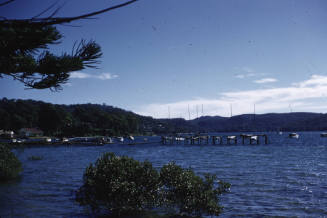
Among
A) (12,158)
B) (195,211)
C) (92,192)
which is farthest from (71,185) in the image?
(195,211)

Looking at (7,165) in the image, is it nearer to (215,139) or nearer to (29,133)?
(215,139)

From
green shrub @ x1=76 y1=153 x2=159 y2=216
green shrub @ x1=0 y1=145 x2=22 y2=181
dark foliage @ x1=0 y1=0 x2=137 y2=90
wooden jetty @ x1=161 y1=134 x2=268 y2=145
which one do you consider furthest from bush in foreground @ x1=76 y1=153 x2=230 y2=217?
wooden jetty @ x1=161 y1=134 x2=268 y2=145

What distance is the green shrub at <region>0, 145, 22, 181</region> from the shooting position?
24.1 m

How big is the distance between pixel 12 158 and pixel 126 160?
17.1 meters

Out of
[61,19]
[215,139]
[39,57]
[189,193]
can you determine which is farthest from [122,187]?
[215,139]

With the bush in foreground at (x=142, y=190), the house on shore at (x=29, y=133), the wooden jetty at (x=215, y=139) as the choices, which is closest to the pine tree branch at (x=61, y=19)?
the bush in foreground at (x=142, y=190)

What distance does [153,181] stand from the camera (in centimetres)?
1365

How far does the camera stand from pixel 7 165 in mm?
24391

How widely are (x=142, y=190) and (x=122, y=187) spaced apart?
1.27 meters

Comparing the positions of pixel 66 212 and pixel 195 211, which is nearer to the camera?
pixel 195 211

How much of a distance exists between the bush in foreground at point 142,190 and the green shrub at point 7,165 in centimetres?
1424

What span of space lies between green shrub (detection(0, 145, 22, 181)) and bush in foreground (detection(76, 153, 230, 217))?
14235 mm

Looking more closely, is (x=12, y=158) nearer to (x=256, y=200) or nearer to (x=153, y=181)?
(x=153, y=181)

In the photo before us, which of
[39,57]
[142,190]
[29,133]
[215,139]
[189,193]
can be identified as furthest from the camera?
[29,133]
